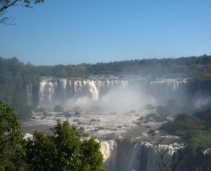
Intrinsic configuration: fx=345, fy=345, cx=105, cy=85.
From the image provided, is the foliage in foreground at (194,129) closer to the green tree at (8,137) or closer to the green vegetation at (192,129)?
the green vegetation at (192,129)

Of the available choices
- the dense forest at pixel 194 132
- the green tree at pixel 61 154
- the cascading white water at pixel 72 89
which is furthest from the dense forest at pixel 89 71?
the green tree at pixel 61 154

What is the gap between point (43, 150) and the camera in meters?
6.30

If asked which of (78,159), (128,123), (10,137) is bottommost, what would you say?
(128,123)

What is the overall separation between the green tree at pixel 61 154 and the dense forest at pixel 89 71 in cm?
2207

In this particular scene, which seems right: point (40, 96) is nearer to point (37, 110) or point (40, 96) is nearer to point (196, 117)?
point (37, 110)

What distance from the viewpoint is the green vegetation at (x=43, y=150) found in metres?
5.68

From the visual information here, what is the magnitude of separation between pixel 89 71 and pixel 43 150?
40990mm

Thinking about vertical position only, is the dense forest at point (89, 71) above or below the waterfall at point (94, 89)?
above

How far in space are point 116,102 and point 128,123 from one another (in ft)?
33.0

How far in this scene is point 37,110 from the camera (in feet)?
106

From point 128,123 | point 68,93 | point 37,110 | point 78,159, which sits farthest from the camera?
point 68,93

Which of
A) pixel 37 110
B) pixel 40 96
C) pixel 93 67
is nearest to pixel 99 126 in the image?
pixel 37 110

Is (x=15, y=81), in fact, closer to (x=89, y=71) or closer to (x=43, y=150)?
(x=89, y=71)

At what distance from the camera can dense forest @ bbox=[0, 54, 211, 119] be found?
34219 mm
